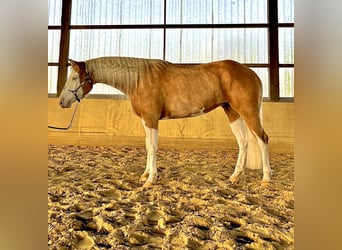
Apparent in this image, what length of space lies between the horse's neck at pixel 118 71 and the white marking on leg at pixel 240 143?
0.58m

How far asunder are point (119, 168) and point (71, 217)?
808mm

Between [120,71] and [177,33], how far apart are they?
1.63 metres

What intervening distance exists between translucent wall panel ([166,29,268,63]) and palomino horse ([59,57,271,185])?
1415mm

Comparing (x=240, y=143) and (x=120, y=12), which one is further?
(x=120, y=12)

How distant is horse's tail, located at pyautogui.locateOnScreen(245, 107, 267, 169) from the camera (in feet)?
4.79

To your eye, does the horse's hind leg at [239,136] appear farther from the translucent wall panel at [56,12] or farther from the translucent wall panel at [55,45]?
the translucent wall panel at [56,12]

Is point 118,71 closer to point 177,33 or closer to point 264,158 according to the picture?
point 264,158

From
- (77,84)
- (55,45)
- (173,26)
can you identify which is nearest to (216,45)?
(173,26)

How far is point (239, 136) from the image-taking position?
1518mm

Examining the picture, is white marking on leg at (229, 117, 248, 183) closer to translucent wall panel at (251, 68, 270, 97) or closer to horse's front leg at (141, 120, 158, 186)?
horse's front leg at (141, 120, 158, 186)

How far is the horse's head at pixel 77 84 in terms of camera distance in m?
1.42
